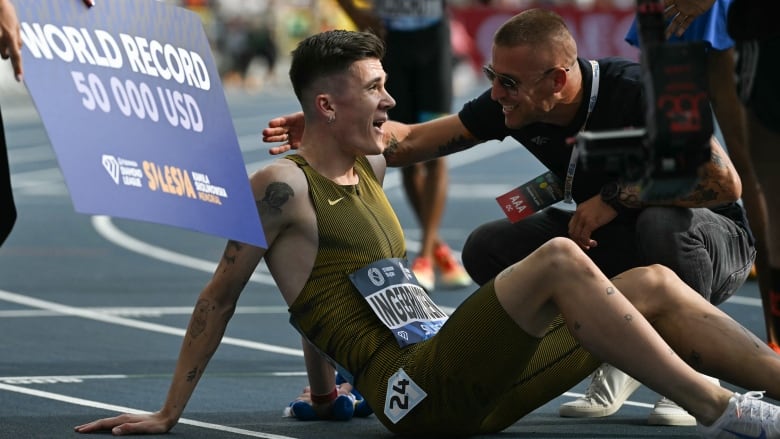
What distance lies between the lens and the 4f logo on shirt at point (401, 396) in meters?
4.59

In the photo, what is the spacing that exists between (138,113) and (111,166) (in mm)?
200

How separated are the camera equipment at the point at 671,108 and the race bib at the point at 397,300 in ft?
3.93

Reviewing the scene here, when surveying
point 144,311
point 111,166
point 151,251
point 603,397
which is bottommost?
point 151,251

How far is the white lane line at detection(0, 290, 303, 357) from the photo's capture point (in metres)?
7.04

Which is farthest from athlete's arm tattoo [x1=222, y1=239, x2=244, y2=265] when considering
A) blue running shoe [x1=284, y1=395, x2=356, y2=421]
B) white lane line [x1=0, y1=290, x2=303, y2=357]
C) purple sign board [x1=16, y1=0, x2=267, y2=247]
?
white lane line [x1=0, y1=290, x2=303, y2=357]

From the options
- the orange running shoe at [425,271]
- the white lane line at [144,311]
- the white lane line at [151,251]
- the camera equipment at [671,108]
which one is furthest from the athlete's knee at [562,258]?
the white lane line at [151,251]

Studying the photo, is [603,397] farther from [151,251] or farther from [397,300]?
[151,251]

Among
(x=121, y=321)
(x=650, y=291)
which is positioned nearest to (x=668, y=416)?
(x=650, y=291)

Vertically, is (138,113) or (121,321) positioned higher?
(138,113)

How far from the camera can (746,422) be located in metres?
4.27

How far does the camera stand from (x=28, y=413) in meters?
5.38

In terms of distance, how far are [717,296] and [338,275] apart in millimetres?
1320

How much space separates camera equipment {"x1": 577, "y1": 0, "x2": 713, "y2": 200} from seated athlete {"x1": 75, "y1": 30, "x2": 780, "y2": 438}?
0.71 m

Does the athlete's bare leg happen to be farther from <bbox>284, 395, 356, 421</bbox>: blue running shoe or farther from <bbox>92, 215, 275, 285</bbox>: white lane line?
<bbox>92, 215, 275, 285</bbox>: white lane line
